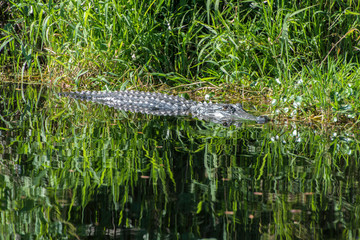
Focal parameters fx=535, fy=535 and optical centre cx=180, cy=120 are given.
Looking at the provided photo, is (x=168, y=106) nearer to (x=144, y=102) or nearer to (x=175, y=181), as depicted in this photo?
(x=144, y=102)

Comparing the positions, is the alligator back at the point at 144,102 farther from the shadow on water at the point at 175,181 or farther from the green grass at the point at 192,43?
the shadow on water at the point at 175,181

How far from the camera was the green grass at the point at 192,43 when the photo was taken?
6.61m

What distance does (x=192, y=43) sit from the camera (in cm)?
725

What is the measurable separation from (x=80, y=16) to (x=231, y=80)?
2121 mm

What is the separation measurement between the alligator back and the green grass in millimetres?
483

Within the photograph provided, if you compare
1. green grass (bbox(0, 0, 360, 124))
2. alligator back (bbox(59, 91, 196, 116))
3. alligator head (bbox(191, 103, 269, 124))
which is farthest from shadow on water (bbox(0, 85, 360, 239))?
Answer: green grass (bbox(0, 0, 360, 124))

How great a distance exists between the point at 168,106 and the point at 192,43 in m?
1.48

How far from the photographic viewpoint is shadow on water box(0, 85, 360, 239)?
2.39 meters

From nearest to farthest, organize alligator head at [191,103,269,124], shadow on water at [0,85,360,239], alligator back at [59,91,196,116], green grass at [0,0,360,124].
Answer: shadow on water at [0,85,360,239]
alligator head at [191,103,269,124]
alligator back at [59,91,196,116]
green grass at [0,0,360,124]

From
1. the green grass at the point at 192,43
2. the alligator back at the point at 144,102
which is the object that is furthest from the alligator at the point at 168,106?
the green grass at the point at 192,43

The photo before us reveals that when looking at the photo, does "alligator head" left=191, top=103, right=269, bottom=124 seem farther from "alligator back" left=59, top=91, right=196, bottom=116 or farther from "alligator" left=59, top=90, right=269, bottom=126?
"alligator back" left=59, top=91, right=196, bottom=116

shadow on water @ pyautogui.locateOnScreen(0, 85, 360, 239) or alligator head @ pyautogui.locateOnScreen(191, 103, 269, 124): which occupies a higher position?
alligator head @ pyautogui.locateOnScreen(191, 103, 269, 124)

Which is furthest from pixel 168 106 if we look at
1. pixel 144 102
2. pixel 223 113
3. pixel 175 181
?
pixel 175 181

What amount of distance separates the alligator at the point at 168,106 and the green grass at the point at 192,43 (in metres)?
0.48
